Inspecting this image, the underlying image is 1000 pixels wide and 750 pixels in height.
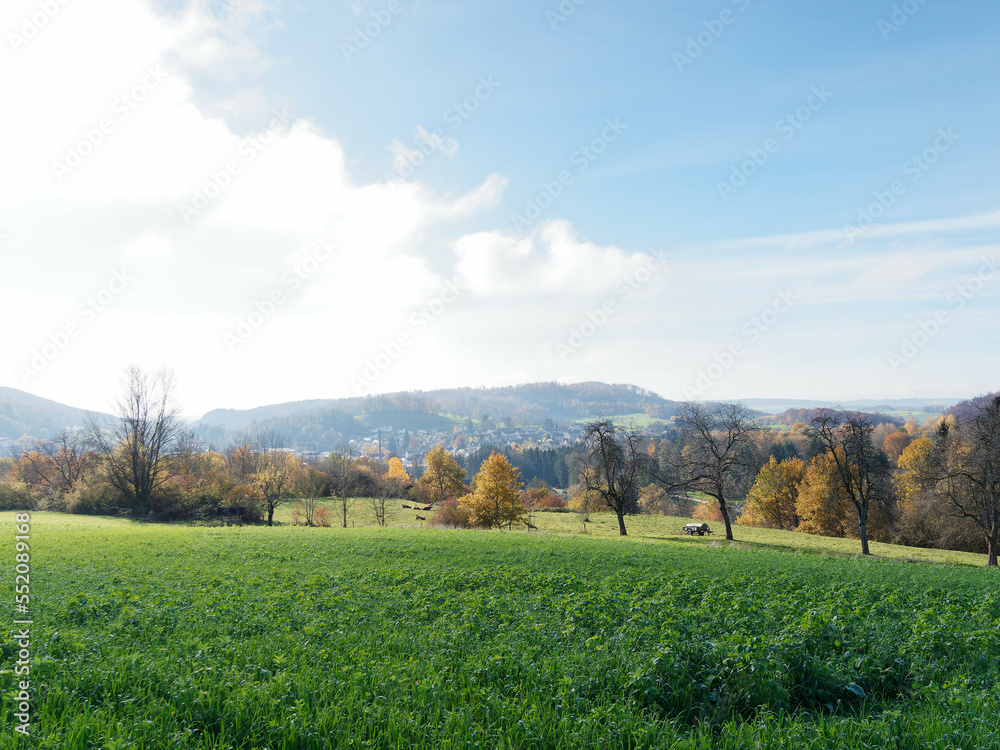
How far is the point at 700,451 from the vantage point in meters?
44.7

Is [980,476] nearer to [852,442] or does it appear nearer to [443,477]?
[852,442]

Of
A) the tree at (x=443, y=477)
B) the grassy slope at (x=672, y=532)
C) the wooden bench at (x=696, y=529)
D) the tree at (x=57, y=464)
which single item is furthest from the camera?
the tree at (x=443, y=477)

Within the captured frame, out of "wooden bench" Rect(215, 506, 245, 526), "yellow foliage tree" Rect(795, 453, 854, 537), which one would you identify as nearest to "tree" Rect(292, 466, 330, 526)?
"wooden bench" Rect(215, 506, 245, 526)

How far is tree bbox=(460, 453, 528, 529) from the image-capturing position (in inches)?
2179

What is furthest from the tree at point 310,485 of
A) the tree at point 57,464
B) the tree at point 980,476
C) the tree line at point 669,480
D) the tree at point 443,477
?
the tree at point 980,476

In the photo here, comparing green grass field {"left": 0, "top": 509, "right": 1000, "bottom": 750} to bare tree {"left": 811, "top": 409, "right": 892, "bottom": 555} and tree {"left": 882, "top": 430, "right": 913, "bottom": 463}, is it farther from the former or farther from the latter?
tree {"left": 882, "top": 430, "right": 913, "bottom": 463}

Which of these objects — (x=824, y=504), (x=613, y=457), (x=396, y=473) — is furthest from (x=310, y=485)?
(x=824, y=504)


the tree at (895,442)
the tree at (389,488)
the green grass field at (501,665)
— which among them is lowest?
the tree at (389,488)

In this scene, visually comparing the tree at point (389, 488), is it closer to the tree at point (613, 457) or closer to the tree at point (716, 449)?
the tree at point (613, 457)

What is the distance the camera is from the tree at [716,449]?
42.9 meters

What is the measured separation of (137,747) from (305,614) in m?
5.30

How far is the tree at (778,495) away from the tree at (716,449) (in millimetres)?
33023

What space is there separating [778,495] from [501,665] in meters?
78.7

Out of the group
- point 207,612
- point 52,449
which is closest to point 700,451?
point 207,612
